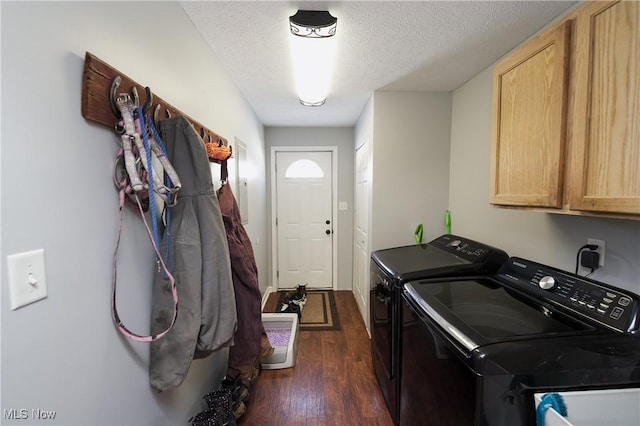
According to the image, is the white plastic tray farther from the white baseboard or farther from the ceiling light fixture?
the ceiling light fixture

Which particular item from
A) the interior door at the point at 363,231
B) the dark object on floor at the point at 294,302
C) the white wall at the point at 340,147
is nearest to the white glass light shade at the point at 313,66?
the interior door at the point at 363,231

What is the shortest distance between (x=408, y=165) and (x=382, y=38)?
1.18m

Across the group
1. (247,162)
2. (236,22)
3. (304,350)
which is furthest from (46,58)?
(304,350)

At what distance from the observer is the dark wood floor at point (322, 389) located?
5.72 feet

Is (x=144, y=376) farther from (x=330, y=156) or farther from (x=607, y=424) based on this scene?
(x=330, y=156)

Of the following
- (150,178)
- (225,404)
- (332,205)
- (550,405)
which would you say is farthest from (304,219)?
(550,405)

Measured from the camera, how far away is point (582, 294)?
109 centimetres

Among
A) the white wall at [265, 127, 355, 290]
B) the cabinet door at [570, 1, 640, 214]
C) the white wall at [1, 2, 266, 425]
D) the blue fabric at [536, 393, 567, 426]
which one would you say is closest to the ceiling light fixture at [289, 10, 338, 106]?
the white wall at [1, 2, 266, 425]

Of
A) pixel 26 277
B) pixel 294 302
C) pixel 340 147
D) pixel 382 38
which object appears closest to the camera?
pixel 26 277

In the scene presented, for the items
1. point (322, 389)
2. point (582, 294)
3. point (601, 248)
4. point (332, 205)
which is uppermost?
point (332, 205)

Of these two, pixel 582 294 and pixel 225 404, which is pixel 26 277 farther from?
pixel 582 294

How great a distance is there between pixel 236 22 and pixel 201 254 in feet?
4.07

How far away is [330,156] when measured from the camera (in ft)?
12.7

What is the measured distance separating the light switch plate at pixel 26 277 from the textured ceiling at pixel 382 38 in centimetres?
131
